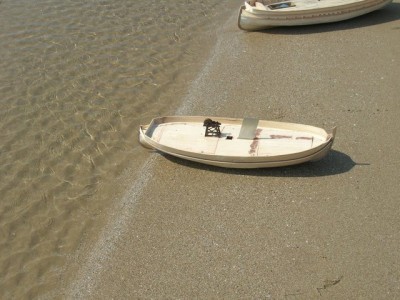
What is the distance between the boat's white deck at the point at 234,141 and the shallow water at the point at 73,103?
52.2 inches

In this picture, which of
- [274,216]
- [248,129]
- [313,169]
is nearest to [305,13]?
[248,129]

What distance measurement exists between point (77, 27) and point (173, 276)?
1266 cm

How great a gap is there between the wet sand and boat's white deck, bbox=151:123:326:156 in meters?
0.58

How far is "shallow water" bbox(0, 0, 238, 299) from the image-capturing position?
37.4 ft

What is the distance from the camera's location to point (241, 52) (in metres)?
18.0

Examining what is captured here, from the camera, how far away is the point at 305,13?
1834 cm

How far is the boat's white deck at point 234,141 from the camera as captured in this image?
39.0ft

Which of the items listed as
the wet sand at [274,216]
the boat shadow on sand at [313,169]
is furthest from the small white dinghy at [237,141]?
the wet sand at [274,216]

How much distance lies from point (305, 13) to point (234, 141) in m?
8.33

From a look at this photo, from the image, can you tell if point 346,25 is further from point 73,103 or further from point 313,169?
point 73,103

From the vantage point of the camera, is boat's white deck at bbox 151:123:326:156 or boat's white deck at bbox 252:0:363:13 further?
boat's white deck at bbox 252:0:363:13

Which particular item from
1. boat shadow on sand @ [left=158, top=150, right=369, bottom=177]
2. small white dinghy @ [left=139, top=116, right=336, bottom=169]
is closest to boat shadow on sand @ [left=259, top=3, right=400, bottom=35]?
small white dinghy @ [left=139, top=116, right=336, bottom=169]

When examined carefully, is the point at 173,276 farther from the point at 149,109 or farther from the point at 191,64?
the point at 191,64

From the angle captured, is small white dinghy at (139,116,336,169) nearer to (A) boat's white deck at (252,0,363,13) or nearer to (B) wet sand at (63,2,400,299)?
(B) wet sand at (63,2,400,299)
